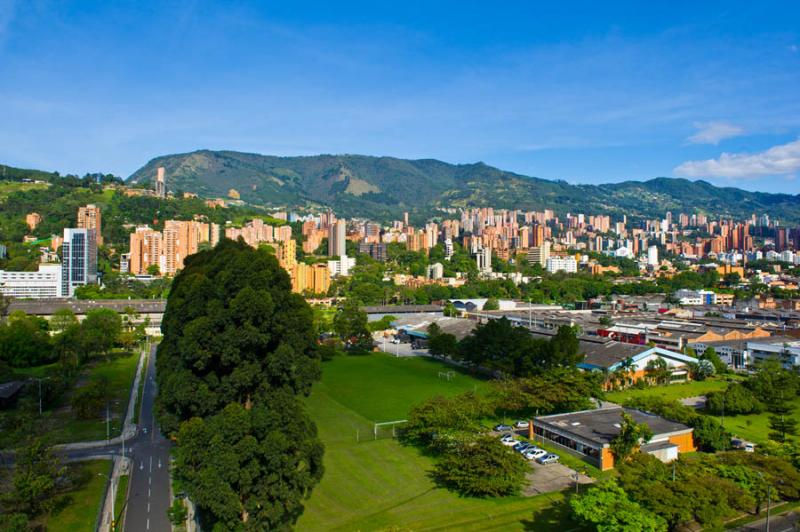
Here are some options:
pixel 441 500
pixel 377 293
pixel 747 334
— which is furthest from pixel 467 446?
pixel 377 293

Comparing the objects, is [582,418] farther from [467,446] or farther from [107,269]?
[107,269]

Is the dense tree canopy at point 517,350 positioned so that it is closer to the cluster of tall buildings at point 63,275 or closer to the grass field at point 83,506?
the grass field at point 83,506

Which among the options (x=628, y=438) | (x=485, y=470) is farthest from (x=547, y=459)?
(x=485, y=470)

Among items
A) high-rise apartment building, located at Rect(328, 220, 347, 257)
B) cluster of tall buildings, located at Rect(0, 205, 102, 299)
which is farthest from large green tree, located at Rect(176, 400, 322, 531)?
high-rise apartment building, located at Rect(328, 220, 347, 257)

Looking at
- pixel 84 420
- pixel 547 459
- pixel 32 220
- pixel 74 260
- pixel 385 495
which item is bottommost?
pixel 84 420

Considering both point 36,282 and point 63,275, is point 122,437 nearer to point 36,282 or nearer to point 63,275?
point 36,282

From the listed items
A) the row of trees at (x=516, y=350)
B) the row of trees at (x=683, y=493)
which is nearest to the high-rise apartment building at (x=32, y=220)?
the row of trees at (x=516, y=350)
